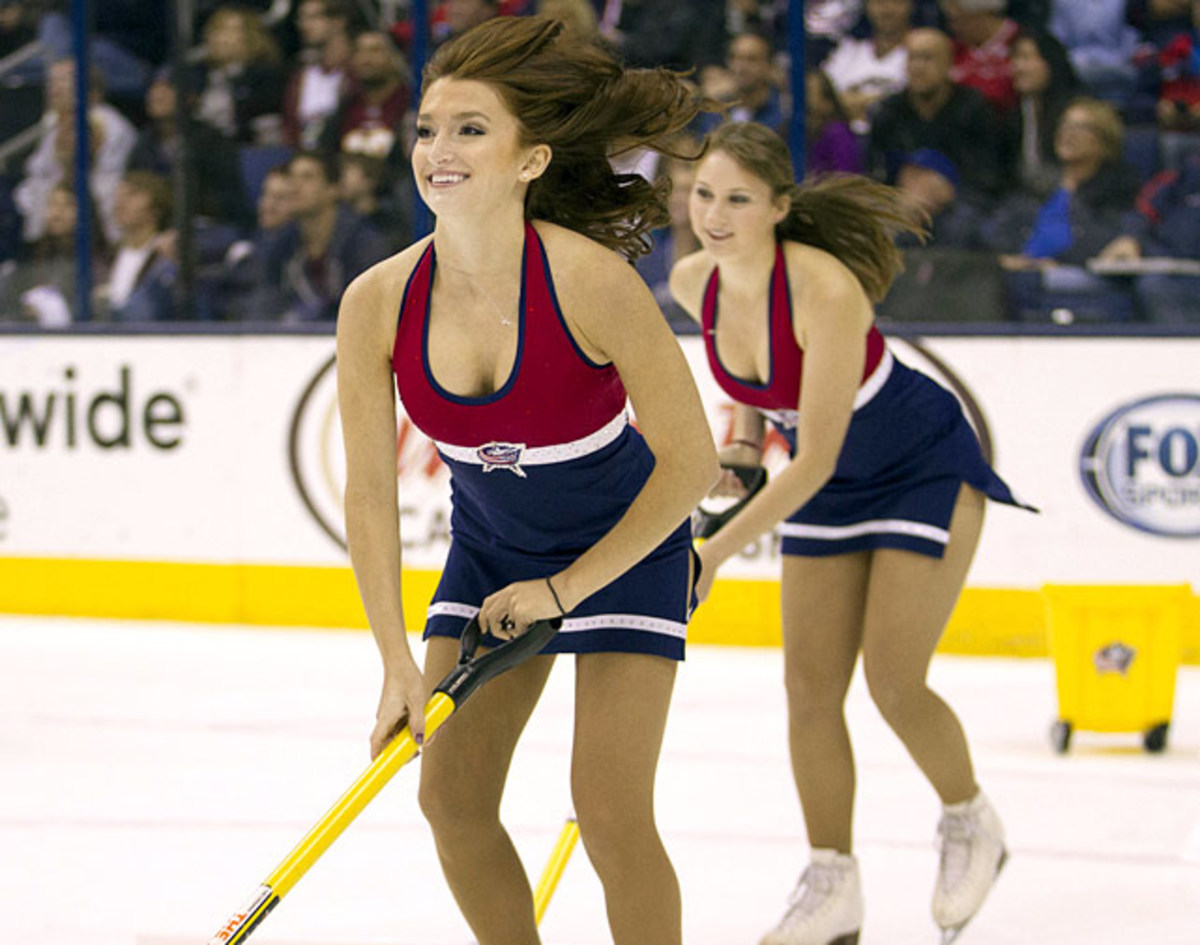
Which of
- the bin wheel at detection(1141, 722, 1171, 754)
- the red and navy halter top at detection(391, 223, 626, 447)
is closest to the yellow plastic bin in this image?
the bin wheel at detection(1141, 722, 1171, 754)

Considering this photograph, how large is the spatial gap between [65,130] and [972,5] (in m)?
3.88

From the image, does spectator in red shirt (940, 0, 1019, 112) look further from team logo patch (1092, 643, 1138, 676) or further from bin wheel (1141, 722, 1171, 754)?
bin wheel (1141, 722, 1171, 754)

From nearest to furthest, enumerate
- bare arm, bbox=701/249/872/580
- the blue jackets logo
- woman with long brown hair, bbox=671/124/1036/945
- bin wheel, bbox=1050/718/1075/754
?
bare arm, bbox=701/249/872/580
woman with long brown hair, bbox=671/124/1036/945
bin wheel, bbox=1050/718/1075/754
the blue jackets logo

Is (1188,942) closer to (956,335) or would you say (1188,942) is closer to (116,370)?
(956,335)

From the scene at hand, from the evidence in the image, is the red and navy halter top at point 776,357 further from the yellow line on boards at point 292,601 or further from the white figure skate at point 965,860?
the yellow line on boards at point 292,601

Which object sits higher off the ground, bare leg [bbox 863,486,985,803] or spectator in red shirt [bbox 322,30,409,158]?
spectator in red shirt [bbox 322,30,409,158]

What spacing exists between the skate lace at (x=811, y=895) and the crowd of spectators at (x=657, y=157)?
370 centimetres

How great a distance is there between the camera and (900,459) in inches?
133

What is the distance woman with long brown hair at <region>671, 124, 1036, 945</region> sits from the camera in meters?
3.21

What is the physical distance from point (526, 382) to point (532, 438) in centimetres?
8

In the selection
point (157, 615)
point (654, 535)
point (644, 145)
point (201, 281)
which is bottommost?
point (157, 615)

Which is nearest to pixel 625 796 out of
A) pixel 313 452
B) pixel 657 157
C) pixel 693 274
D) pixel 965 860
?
pixel 965 860

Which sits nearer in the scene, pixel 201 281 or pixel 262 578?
pixel 262 578

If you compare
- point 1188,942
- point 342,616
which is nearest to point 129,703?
point 342,616
